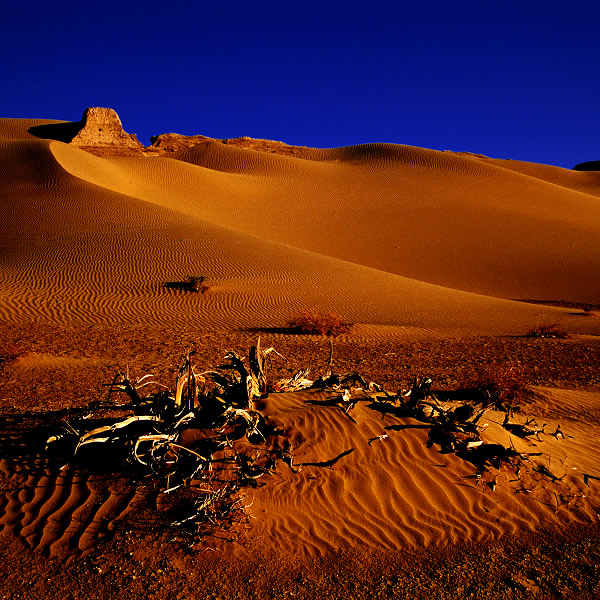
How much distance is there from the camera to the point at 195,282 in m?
19.0

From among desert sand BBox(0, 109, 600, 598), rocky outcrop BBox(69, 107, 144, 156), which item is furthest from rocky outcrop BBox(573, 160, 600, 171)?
rocky outcrop BBox(69, 107, 144, 156)

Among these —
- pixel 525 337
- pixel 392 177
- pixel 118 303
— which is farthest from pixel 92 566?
pixel 392 177

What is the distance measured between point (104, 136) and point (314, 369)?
5272 centimetres

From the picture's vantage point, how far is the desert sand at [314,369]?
356 cm

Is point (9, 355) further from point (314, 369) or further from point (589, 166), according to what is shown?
point (589, 166)

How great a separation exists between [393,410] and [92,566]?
296 cm

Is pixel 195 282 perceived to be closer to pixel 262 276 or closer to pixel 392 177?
pixel 262 276

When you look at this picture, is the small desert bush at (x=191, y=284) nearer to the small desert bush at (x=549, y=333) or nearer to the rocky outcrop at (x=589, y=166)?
the small desert bush at (x=549, y=333)

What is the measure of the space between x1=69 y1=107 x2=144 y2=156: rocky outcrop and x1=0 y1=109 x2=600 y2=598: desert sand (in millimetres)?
12932

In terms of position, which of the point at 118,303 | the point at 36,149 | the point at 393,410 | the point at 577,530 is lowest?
the point at 118,303

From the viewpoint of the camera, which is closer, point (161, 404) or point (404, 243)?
point (161, 404)

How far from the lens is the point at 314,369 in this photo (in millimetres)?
9875

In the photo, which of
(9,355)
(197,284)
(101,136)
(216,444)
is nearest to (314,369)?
(216,444)

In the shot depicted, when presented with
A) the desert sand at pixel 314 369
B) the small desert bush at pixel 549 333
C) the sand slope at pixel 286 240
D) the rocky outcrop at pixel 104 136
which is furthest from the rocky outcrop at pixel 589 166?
the small desert bush at pixel 549 333
